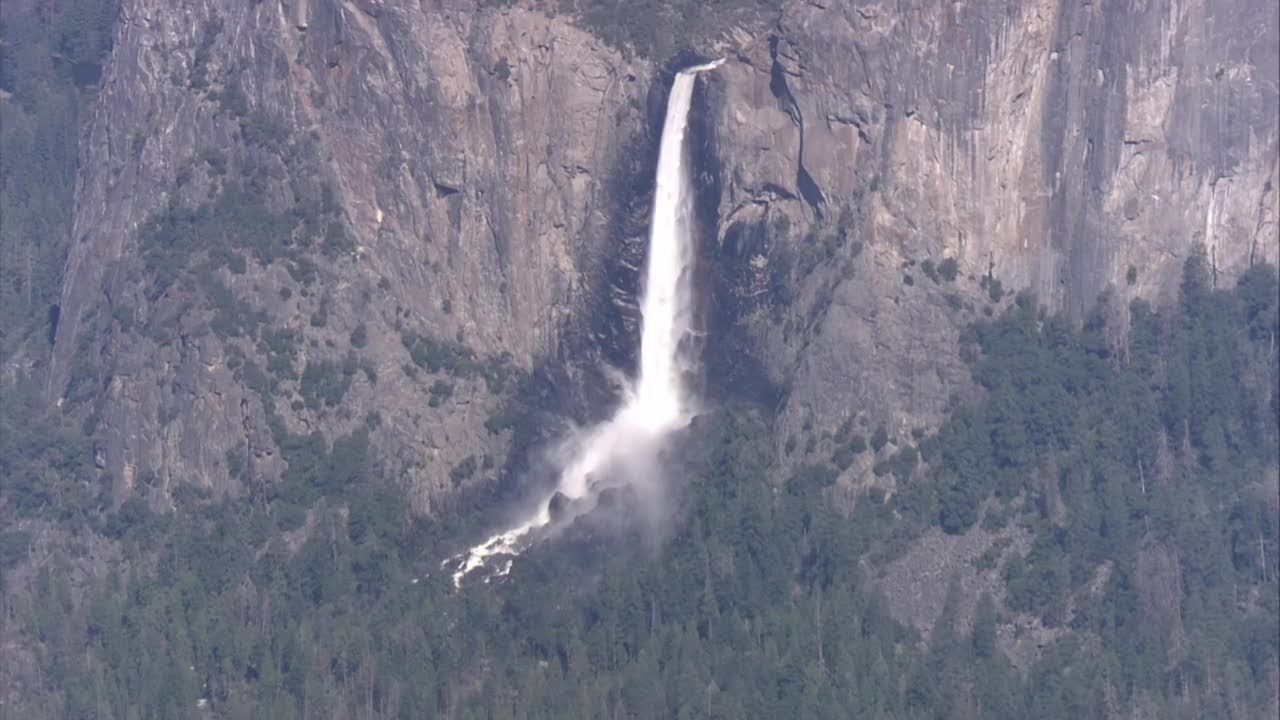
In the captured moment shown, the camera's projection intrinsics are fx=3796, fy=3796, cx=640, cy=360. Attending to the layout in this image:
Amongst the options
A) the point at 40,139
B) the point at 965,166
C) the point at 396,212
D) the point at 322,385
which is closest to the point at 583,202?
the point at 396,212

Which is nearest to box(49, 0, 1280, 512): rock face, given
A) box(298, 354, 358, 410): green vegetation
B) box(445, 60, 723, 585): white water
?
box(298, 354, 358, 410): green vegetation

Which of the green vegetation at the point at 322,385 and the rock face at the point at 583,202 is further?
the green vegetation at the point at 322,385

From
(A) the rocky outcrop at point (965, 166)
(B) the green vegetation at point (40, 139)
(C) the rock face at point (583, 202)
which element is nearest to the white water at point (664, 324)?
(C) the rock face at point (583, 202)

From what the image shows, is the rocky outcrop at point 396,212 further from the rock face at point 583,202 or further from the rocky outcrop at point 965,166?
the rocky outcrop at point 965,166

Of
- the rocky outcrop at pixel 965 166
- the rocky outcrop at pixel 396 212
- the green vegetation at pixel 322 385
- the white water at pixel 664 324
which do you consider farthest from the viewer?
the white water at pixel 664 324

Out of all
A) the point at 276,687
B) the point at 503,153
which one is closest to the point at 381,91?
the point at 503,153

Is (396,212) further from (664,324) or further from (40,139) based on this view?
(40,139)

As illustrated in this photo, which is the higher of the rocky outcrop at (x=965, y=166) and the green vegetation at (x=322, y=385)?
the rocky outcrop at (x=965, y=166)
